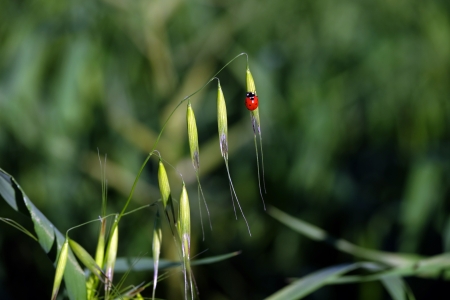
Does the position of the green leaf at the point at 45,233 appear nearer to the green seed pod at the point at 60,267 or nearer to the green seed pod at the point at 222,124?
the green seed pod at the point at 60,267

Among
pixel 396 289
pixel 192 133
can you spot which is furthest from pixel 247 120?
pixel 192 133

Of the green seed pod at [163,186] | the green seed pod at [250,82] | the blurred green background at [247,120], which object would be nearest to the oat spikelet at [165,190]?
the green seed pod at [163,186]

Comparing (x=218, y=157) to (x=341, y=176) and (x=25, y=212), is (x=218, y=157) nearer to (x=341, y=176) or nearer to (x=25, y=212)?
(x=341, y=176)

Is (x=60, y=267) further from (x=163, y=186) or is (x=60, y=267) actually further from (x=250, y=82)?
(x=250, y=82)

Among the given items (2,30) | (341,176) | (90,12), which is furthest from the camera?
(341,176)

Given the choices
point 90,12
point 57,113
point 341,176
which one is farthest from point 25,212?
point 341,176

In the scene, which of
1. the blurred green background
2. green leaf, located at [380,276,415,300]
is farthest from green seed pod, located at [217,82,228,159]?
the blurred green background
